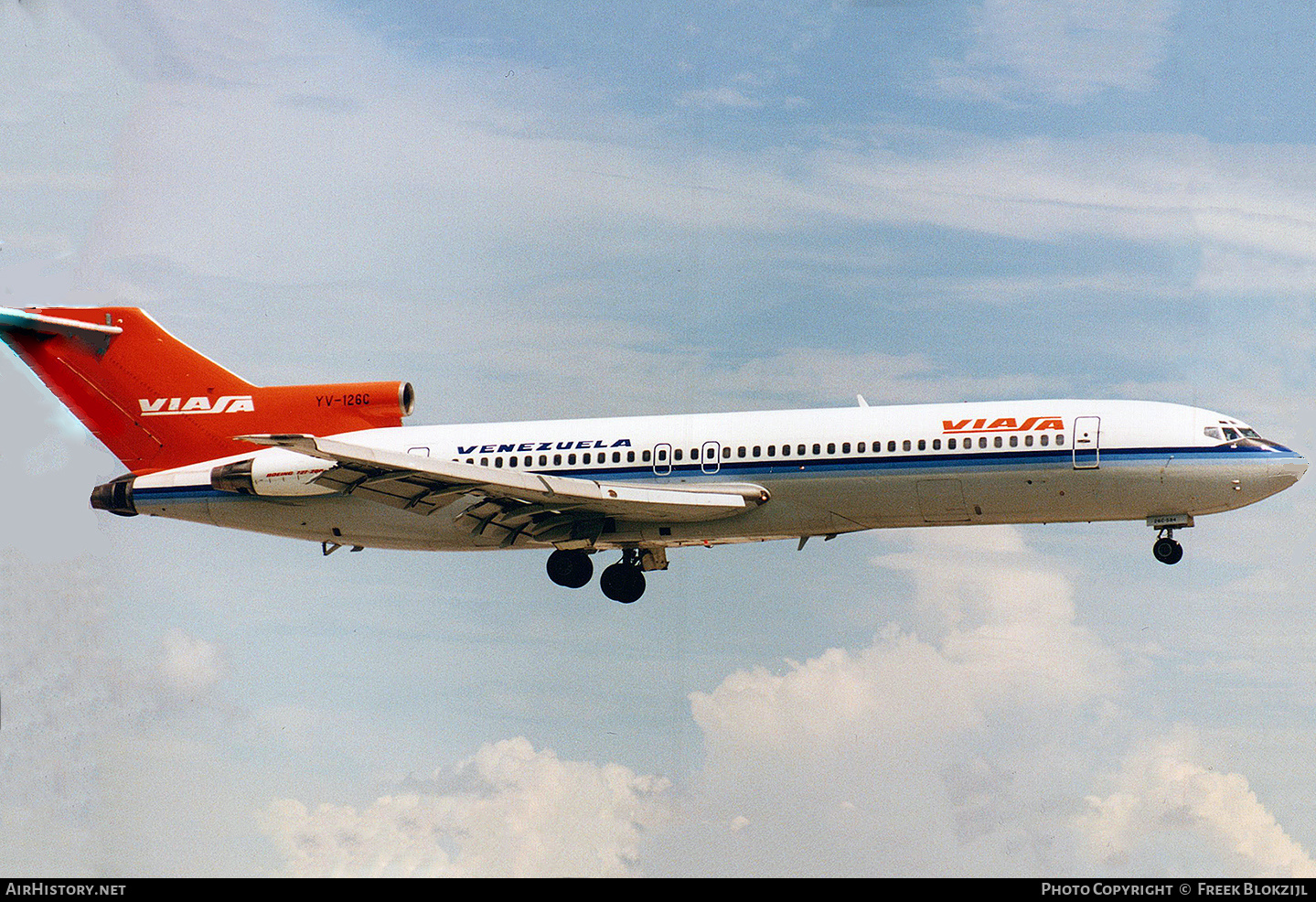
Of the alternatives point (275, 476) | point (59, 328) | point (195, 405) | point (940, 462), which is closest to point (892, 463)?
point (940, 462)

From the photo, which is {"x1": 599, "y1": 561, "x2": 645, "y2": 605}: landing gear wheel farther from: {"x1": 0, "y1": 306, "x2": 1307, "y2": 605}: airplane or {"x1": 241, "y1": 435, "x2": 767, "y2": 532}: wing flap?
{"x1": 241, "y1": 435, "x2": 767, "y2": 532}: wing flap

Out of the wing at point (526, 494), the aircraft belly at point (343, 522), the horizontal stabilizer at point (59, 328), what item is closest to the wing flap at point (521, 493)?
the wing at point (526, 494)

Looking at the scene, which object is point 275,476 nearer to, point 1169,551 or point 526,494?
point 526,494

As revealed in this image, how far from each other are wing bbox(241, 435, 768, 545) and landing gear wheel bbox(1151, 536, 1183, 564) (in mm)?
8816

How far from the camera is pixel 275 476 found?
41312 millimetres

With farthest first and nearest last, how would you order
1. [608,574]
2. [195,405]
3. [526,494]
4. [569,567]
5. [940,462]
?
[195,405] → [608,574] → [569,567] → [526,494] → [940,462]

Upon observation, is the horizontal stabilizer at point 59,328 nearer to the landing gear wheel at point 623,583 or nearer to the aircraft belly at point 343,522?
the aircraft belly at point 343,522

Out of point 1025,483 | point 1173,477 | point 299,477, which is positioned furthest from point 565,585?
point 1173,477

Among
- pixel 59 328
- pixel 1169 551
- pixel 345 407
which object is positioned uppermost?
pixel 59 328

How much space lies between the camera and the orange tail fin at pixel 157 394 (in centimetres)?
4300

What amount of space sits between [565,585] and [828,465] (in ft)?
26.8

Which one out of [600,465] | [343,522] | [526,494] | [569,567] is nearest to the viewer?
[526,494]

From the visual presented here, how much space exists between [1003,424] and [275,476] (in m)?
17.2

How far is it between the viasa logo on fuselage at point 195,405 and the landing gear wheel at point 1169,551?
73.2 ft
